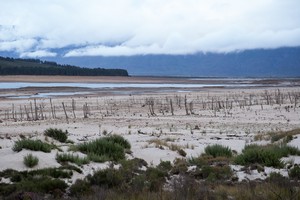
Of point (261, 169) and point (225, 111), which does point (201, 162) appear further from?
point (225, 111)

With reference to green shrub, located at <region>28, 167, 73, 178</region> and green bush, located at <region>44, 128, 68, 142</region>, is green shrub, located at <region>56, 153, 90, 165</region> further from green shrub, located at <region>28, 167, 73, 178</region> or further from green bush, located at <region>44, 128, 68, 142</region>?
green bush, located at <region>44, 128, 68, 142</region>

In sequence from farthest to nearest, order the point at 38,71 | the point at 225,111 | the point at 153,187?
the point at 38,71 → the point at 225,111 → the point at 153,187

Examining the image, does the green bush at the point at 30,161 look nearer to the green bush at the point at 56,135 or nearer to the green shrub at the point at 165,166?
the green shrub at the point at 165,166

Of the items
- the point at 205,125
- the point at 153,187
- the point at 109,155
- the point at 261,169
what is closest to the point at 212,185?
the point at 153,187

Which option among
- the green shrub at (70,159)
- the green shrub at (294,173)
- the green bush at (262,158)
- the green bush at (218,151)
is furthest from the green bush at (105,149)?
the green shrub at (294,173)

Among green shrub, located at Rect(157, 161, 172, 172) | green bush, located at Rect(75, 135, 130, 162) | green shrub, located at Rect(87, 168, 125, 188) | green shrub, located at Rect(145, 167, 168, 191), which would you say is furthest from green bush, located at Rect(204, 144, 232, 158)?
green shrub, located at Rect(87, 168, 125, 188)

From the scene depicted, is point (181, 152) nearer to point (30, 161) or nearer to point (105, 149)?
point (105, 149)

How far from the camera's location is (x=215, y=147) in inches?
593

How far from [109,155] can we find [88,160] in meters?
1.35

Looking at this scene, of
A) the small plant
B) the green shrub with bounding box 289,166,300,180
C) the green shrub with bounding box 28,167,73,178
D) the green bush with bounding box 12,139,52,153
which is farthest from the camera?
the small plant

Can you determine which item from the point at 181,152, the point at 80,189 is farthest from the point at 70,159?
the point at 181,152

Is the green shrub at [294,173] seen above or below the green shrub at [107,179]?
below

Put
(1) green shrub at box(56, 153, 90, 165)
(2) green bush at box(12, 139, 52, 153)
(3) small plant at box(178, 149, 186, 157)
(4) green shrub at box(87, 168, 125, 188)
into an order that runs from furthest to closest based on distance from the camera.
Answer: (3) small plant at box(178, 149, 186, 157) < (2) green bush at box(12, 139, 52, 153) < (1) green shrub at box(56, 153, 90, 165) < (4) green shrub at box(87, 168, 125, 188)

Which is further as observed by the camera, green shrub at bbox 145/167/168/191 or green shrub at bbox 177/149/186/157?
green shrub at bbox 177/149/186/157
